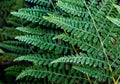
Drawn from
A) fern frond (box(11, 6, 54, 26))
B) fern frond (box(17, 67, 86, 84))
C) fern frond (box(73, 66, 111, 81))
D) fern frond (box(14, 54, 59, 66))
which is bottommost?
fern frond (box(17, 67, 86, 84))

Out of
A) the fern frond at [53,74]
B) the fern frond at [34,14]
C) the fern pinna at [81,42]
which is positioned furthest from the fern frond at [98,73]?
the fern frond at [34,14]

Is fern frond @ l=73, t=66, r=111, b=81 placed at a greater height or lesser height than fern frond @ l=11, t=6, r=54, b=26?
lesser

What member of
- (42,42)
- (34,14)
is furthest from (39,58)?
(34,14)

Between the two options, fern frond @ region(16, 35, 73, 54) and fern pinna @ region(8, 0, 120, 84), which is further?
fern frond @ region(16, 35, 73, 54)

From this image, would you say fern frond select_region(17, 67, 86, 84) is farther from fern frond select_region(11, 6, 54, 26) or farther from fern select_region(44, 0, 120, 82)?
fern frond select_region(11, 6, 54, 26)

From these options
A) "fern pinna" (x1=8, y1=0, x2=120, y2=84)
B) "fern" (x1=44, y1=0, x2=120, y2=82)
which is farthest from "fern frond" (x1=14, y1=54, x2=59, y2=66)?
"fern" (x1=44, y1=0, x2=120, y2=82)

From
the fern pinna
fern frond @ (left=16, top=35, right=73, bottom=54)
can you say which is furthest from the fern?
fern frond @ (left=16, top=35, right=73, bottom=54)

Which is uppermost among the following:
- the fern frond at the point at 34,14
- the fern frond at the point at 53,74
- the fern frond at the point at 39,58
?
the fern frond at the point at 34,14

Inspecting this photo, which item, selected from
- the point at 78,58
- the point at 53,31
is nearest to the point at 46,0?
the point at 53,31

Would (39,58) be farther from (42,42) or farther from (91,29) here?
(91,29)

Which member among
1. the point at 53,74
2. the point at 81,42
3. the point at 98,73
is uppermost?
the point at 81,42

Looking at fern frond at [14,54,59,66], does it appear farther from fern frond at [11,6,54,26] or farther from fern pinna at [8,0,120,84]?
fern frond at [11,6,54,26]

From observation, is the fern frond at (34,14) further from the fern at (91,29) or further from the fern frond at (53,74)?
the fern frond at (53,74)
